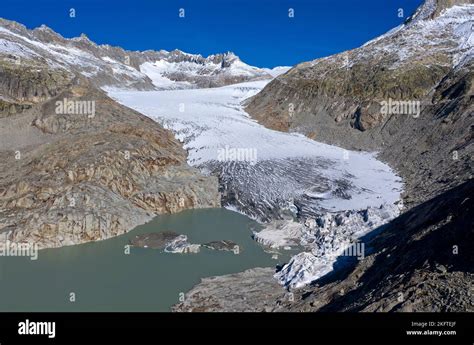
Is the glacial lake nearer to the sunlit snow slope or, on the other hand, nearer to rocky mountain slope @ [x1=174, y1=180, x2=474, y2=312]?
rocky mountain slope @ [x1=174, y1=180, x2=474, y2=312]

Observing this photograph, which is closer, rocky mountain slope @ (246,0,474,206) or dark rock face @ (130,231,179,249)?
dark rock face @ (130,231,179,249)

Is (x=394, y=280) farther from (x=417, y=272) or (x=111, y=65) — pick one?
(x=111, y=65)

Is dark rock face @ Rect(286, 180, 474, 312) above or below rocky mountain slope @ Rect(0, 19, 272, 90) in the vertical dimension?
below

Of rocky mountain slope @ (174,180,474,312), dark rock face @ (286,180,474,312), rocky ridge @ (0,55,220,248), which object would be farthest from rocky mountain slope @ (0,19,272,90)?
dark rock face @ (286,180,474,312)

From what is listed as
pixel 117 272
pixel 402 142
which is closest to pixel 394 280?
pixel 117 272

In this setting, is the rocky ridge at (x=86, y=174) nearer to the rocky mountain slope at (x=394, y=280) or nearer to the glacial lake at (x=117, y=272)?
the glacial lake at (x=117, y=272)

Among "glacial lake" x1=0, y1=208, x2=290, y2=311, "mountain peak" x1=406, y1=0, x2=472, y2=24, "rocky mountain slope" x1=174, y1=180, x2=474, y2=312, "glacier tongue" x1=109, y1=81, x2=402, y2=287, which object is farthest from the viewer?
"mountain peak" x1=406, y1=0, x2=472, y2=24

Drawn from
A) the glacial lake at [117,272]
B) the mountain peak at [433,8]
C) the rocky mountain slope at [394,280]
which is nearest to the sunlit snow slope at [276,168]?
the glacial lake at [117,272]
